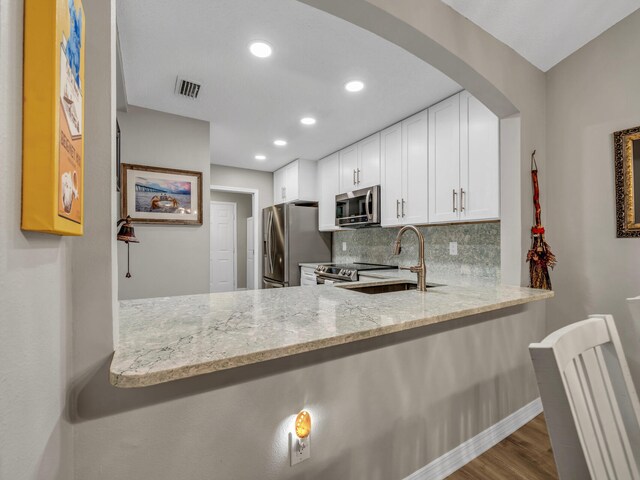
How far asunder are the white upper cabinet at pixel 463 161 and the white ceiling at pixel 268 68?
194mm

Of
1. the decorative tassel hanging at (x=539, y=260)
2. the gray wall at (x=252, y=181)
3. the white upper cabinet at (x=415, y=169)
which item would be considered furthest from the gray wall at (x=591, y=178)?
the gray wall at (x=252, y=181)

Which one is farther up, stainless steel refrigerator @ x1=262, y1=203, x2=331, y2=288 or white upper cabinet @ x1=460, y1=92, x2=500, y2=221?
white upper cabinet @ x1=460, y1=92, x2=500, y2=221

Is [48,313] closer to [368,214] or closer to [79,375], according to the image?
[79,375]

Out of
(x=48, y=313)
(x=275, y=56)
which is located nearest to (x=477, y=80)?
(x=275, y=56)

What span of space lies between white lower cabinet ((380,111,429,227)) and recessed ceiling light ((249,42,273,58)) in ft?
4.99

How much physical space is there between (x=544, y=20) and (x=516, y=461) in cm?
250

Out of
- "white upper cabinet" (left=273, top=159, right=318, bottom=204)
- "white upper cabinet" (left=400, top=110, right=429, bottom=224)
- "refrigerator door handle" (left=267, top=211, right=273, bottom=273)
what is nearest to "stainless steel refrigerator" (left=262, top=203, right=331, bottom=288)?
"refrigerator door handle" (left=267, top=211, right=273, bottom=273)

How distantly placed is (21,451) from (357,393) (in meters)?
1.02

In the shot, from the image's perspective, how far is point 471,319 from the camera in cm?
167

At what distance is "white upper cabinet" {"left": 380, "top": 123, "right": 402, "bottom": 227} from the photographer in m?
3.15

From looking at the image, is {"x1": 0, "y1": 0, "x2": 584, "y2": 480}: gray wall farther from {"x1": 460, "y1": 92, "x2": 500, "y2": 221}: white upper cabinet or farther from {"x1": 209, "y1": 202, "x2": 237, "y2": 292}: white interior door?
{"x1": 209, "y1": 202, "x2": 237, "y2": 292}: white interior door

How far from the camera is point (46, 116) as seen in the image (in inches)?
19.6

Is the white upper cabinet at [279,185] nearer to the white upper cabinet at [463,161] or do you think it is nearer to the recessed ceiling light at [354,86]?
the recessed ceiling light at [354,86]

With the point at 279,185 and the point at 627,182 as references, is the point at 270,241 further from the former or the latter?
the point at 627,182
